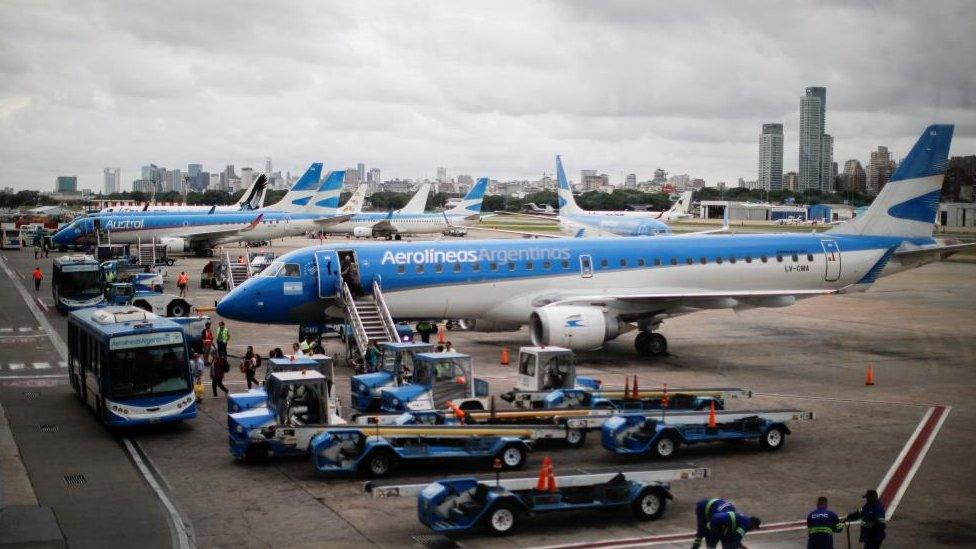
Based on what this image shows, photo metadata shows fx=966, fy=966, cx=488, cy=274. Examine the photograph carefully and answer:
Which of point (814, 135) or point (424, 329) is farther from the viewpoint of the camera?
point (814, 135)

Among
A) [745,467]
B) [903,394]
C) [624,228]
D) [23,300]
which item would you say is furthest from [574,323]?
[624,228]

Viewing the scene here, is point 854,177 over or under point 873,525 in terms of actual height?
over

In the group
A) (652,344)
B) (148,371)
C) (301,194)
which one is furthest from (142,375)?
(301,194)

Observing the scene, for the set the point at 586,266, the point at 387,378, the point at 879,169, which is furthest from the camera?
the point at 879,169

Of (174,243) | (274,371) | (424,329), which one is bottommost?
(424,329)

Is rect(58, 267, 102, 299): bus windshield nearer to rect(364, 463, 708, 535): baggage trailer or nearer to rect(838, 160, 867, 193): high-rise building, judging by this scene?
rect(838, 160, 867, 193): high-rise building

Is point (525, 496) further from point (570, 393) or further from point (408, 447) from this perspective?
point (570, 393)

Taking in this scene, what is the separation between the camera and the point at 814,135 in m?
47.3

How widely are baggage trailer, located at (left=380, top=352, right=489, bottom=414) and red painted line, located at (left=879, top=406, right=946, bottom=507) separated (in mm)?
9471

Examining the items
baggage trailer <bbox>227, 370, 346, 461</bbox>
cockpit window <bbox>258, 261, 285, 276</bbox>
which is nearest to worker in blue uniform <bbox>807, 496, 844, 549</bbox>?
baggage trailer <bbox>227, 370, 346, 461</bbox>

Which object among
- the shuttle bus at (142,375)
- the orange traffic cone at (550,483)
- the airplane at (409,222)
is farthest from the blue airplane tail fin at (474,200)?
the orange traffic cone at (550,483)

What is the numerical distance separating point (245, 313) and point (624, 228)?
5726 centimetres

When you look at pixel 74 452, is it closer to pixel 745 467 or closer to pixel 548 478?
pixel 548 478

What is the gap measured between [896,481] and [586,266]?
1833cm
